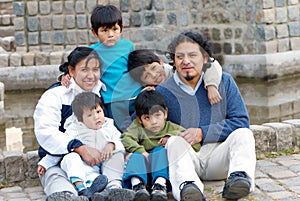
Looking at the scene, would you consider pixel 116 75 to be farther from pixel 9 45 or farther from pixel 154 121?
pixel 9 45

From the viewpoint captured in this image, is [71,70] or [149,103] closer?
[149,103]

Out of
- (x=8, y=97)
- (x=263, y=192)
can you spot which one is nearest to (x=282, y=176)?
(x=263, y=192)

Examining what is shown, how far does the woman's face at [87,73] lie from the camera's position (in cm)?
519

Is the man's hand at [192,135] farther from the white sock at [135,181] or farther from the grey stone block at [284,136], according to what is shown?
the grey stone block at [284,136]

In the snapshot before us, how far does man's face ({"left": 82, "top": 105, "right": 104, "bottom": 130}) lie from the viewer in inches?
197

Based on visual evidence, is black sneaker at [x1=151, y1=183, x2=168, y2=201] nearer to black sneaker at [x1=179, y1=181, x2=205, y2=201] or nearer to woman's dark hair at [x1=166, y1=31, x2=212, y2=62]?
black sneaker at [x1=179, y1=181, x2=205, y2=201]

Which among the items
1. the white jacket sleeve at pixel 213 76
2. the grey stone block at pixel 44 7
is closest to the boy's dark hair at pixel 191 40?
the white jacket sleeve at pixel 213 76

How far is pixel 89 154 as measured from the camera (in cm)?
491

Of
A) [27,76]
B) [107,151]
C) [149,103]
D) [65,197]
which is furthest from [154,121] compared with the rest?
[27,76]

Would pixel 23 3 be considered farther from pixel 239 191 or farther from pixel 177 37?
pixel 239 191

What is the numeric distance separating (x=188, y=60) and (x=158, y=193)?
1.02m

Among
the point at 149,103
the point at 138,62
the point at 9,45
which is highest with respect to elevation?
the point at 138,62

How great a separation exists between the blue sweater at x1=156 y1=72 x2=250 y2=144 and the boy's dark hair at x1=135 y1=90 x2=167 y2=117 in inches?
5.1

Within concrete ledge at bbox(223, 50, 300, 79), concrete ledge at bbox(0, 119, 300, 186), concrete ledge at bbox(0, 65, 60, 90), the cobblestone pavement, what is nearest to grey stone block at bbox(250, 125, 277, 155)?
concrete ledge at bbox(0, 119, 300, 186)
